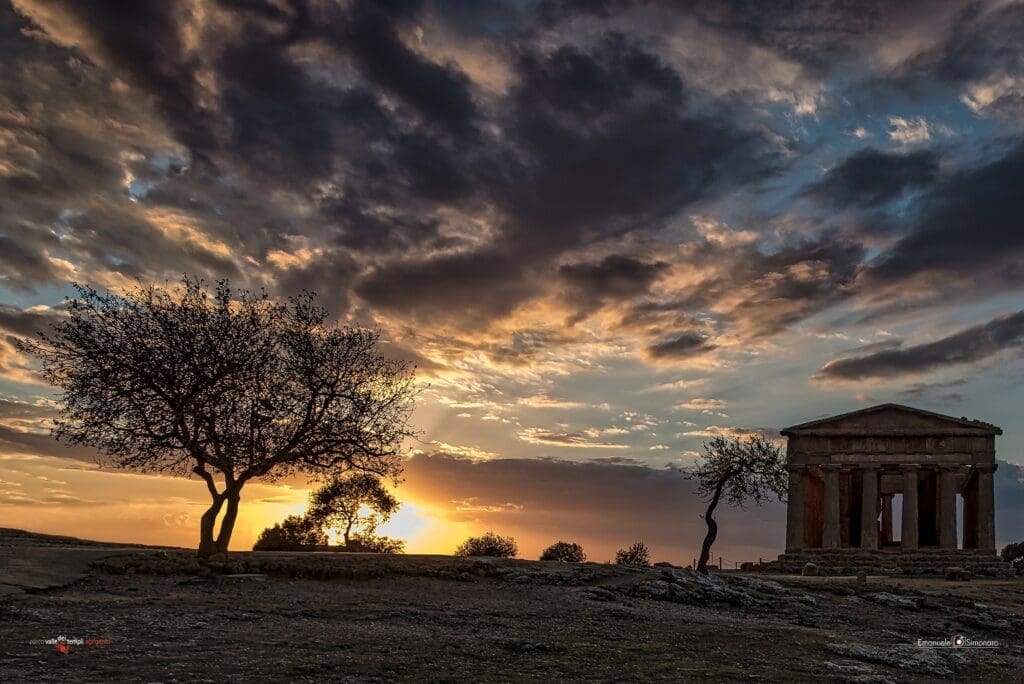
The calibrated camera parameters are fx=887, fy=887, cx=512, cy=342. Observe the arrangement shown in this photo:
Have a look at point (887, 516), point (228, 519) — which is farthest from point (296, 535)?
point (887, 516)

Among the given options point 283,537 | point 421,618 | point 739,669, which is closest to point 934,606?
point 739,669

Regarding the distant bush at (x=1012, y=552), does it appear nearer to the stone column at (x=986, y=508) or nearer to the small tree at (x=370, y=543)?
the stone column at (x=986, y=508)

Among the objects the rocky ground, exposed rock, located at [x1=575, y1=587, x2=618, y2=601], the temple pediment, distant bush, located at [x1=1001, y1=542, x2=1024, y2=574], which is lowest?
the rocky ground

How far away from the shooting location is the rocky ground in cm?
1627

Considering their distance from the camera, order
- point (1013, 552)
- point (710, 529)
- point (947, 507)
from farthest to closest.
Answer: point (1013, 552), point (947, 507), point (710, 529)

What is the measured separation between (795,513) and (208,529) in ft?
158

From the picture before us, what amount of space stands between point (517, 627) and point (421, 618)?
2444 millimetres

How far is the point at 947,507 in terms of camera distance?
65875 millimetres

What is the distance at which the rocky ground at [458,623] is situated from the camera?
640 inches

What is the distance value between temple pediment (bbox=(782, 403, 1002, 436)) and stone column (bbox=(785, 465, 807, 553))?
3.68 m

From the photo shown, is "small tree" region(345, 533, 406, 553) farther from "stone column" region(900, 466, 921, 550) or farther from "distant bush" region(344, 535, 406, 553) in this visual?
"stone column" region(900, 466, 921, 550)

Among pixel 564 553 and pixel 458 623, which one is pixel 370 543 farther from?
pixel 458 623

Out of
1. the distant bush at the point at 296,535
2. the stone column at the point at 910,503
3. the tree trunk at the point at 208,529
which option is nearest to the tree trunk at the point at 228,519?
the tree trunk at the point at 208,529

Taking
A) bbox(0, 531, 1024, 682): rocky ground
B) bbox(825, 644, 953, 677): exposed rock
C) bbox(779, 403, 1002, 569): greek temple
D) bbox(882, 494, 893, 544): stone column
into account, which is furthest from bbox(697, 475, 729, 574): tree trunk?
bbox(882, 494, 893, 544): stone column
